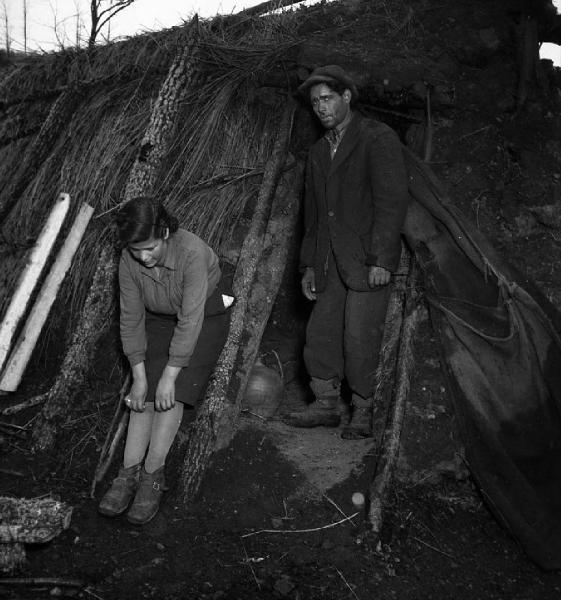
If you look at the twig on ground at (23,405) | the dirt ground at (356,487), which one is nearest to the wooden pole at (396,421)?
the dirt ground at (356,487)

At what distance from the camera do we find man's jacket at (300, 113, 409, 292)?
391 cm

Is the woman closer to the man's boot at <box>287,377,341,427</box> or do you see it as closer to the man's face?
the man's boot at <box>287,377,341,427</box>

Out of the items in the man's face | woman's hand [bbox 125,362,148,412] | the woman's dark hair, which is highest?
the man's face

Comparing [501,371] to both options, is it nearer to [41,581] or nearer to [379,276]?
Result: [379,276]

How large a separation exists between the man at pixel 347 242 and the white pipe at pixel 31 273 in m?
2.10

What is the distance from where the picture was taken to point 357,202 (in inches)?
161

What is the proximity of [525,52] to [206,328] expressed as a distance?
3.15m

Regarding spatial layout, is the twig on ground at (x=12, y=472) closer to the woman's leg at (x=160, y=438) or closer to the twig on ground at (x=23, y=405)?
the twig on ground at (x=23, y=405)

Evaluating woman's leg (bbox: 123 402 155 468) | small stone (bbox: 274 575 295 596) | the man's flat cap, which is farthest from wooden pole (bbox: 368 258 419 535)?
woman's leg (bbox: 123 402 155 468)

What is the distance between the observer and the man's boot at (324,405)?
4273 mm

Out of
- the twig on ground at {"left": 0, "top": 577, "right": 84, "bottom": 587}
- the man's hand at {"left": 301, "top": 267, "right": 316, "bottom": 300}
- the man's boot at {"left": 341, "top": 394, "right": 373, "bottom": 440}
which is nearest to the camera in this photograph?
the twig on ground at {"left": 0, "top": 577, "right": 84, "bottom": 587}

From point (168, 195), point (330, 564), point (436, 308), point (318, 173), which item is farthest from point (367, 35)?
point (330, 564)

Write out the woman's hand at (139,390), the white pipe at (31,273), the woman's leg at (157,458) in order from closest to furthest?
the woman's leg at (157,458)
the woman's hand at (139,390)
the white pipe at (31,273)

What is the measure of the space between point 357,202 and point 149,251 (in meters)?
1.54
